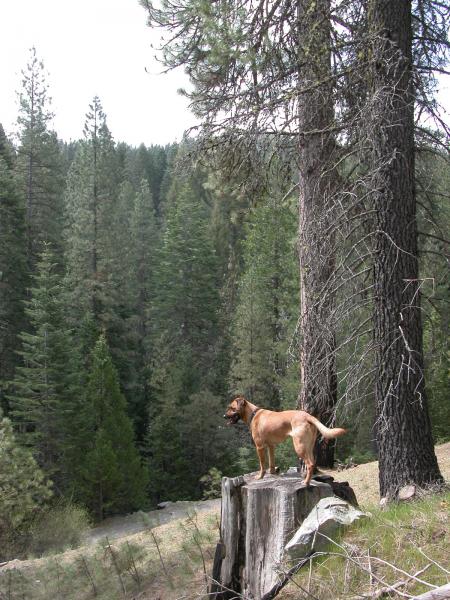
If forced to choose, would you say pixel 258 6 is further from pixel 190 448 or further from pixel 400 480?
pixel 190 448

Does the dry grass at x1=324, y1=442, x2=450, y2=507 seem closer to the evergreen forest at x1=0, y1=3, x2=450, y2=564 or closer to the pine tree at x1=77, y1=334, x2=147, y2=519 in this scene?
the evergreen forest at x1=0, y1=3, x2=450, y2=564

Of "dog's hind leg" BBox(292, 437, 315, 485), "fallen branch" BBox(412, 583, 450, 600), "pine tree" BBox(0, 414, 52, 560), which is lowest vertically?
"pine tree" BBox(0, 414, 52, 560)

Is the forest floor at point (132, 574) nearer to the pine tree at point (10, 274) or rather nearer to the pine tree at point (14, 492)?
the pine tree at point (14, 492)

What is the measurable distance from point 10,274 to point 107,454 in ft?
34.7

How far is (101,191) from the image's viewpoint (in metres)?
30.1

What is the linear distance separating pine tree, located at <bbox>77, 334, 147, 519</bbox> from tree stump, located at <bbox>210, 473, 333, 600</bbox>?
1805 cm

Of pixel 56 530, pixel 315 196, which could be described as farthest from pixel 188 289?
pixel 315 196

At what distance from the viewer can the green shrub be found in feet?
43.1

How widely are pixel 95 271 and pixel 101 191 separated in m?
4.15

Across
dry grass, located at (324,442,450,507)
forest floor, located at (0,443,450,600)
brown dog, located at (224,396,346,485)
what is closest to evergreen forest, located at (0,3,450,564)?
dry grass, located at (324,442,450,507)

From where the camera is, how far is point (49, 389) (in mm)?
22141

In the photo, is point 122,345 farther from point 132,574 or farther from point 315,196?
point 132,574

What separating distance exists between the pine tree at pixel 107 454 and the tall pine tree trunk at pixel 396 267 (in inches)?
699

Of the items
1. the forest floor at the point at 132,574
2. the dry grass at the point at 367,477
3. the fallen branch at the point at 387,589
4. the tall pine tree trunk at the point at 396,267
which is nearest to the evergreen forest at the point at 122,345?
the dry grass at the point at 367,477
